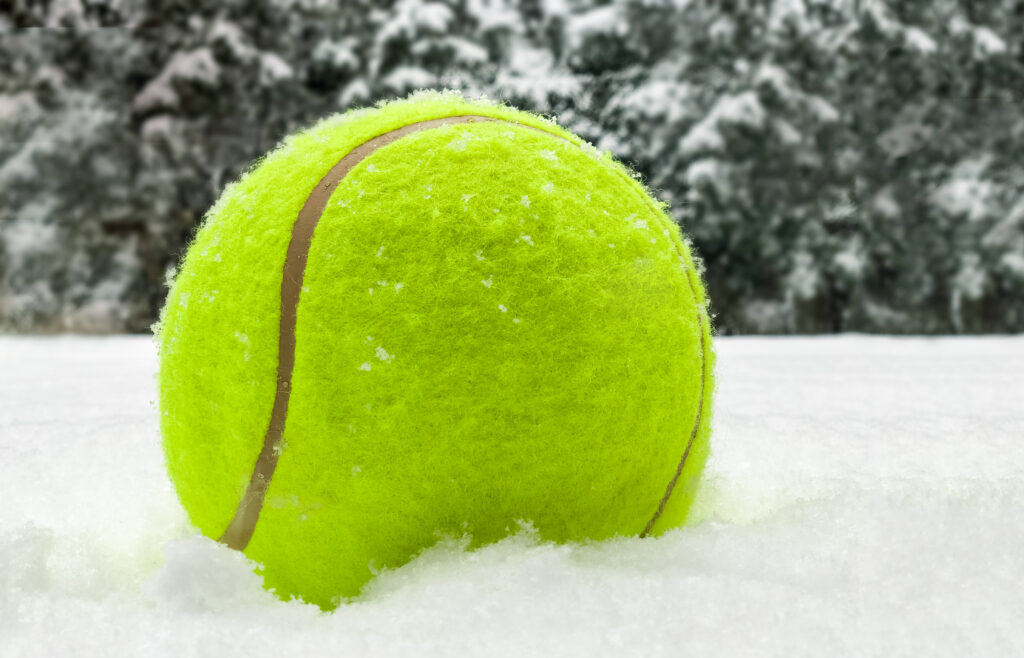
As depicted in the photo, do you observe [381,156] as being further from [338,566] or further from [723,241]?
[723,241]

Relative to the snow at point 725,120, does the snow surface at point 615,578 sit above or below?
below

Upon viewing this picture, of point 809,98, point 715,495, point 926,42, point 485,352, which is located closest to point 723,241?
point 809,98

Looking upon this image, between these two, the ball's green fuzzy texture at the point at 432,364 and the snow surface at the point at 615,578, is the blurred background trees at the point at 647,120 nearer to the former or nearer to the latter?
the snow surface at the point at 615,578

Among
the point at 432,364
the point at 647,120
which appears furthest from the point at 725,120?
the point at 432,364

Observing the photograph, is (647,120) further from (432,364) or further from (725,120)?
(432,364)

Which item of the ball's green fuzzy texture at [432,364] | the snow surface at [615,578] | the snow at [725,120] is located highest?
the snow at [725,120]

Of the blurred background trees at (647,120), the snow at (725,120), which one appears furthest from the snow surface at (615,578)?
the blurred background trees at (647,120)
